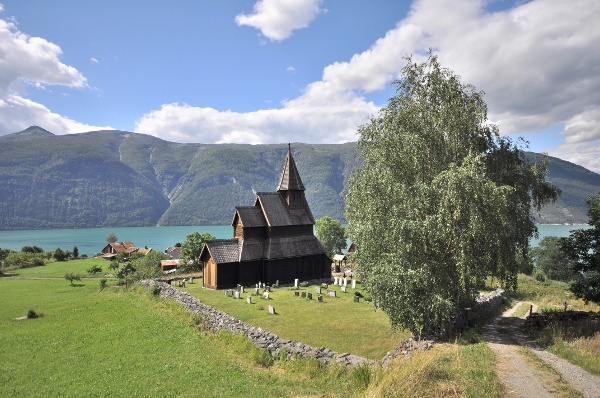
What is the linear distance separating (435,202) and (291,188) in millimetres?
25416

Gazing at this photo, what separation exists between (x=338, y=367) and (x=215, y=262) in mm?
23778

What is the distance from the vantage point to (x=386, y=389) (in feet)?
29.8

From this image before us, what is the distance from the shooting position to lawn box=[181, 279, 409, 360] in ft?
63.3

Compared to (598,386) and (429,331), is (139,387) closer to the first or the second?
(429,331)

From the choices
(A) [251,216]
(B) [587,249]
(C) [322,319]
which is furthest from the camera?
(A) [251,216]

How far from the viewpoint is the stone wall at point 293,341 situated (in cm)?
1513

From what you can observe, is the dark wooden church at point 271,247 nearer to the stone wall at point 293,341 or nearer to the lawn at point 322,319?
the lawn at point 322,319

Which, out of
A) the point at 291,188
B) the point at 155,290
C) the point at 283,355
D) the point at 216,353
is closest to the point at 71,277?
the point at 155,290

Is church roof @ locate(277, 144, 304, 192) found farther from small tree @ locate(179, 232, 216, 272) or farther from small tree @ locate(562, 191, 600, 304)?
small tree @ locate(562, 191, 600, 304)

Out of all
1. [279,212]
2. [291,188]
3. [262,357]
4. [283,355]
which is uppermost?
[291,188]

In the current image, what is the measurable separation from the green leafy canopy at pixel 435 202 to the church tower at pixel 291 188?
20291 millimetres

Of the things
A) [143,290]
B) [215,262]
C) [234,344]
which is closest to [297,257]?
[215,262]

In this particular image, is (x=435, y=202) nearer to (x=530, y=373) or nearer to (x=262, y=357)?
(x=530, y=373)

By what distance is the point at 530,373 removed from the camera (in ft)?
41.0
